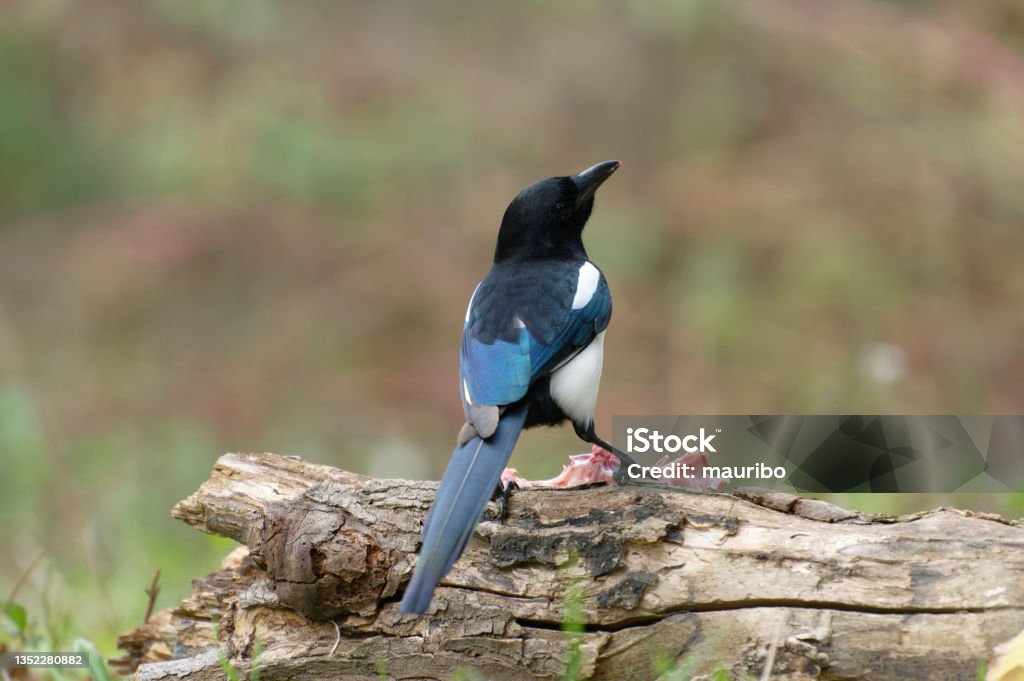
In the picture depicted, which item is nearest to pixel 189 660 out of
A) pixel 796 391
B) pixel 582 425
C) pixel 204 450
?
pixel 582 425

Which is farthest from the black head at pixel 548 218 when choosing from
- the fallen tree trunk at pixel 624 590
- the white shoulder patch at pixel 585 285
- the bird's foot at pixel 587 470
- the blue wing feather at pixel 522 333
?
the fallen tree trunk at pixel 624 590

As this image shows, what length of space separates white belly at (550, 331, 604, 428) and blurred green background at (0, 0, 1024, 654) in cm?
270

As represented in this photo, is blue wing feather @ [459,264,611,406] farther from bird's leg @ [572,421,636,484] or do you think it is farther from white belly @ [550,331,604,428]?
bird's leg @ [572,421,636,484]

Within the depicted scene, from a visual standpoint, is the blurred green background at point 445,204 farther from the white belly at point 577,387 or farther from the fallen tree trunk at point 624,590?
the fallen tree trunk at point 624,590

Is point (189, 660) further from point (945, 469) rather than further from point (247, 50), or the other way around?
point (247, 50)

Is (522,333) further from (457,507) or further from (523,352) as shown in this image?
(457,507)

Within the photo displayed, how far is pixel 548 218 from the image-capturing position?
12.5ft

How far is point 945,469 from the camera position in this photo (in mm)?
3197

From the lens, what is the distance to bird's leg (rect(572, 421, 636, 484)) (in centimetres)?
285

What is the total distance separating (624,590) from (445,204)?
5769 millimetres

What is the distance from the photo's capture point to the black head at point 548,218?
379 cm

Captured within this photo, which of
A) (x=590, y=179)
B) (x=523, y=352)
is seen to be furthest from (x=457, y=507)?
(x=590, y=179)

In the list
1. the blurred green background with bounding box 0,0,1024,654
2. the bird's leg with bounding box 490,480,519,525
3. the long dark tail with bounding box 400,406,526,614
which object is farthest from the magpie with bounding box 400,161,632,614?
the blurred green background with bounding box 0,0,1024,654

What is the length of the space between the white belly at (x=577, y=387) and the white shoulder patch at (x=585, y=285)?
0.43ft
